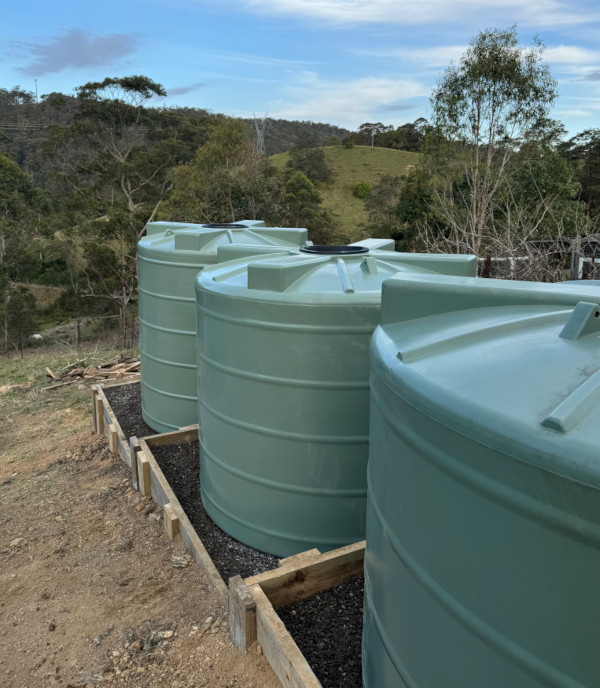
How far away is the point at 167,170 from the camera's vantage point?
97.3ft

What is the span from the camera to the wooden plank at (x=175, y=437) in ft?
16.9

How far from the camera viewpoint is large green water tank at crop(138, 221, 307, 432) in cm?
515

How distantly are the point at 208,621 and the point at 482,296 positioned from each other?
2509mm

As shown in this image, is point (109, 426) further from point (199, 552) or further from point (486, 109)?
point (486, 109)

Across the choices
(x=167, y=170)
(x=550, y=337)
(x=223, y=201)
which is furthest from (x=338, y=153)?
(x=550, y=337)

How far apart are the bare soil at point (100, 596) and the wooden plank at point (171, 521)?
0.09 m

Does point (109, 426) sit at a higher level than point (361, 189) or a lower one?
lower

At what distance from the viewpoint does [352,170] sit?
167 feet

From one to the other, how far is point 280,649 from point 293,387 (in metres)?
1.37

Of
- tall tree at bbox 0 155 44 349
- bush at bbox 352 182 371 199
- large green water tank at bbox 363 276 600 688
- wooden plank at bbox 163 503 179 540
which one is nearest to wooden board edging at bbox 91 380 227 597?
wooden plank at bbox 163 503 179 540

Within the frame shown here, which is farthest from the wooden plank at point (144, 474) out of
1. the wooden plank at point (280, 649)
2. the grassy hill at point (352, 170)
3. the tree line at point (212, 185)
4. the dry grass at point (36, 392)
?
the grassy hill at point (352, 170)

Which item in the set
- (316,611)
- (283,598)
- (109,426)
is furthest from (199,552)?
(109,426)

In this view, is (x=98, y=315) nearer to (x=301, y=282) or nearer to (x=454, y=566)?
(x=301, y=282)

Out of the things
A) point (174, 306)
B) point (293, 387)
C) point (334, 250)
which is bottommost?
point (293, 387)
